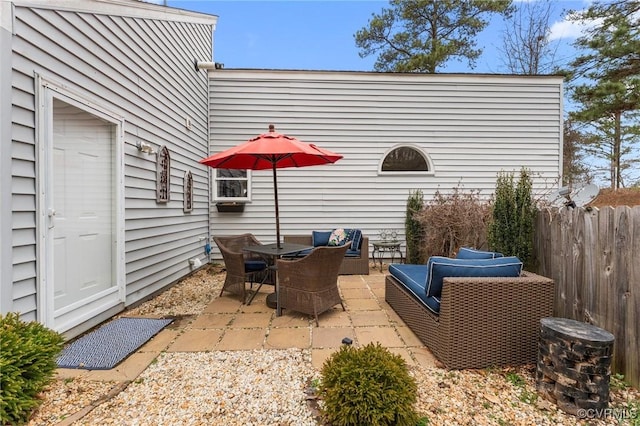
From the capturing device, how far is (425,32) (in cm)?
1108

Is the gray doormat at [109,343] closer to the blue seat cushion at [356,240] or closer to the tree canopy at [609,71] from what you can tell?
the blue seat cushion at [356,240]

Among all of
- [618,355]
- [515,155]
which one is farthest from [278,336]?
[515,155]

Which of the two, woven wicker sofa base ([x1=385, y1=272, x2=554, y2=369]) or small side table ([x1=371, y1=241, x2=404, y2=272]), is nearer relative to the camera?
woven wicker sofa base ([x1=385, y1=272, x2=554, y2=369])

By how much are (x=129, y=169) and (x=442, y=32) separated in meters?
11.2

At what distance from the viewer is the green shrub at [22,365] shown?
1635mm

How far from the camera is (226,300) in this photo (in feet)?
13.6

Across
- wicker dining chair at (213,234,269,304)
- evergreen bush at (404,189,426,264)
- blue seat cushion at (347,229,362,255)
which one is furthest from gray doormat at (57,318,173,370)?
evergreen bush at (404,189,426,264)

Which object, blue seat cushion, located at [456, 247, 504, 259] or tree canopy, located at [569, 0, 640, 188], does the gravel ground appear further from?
tree canopy, located at [569, 0, 640, 188]

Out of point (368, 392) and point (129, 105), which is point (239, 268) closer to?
point (129, 105)

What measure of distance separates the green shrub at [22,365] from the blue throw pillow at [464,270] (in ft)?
8.81

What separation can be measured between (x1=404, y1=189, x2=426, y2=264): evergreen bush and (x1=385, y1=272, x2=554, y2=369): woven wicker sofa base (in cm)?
353

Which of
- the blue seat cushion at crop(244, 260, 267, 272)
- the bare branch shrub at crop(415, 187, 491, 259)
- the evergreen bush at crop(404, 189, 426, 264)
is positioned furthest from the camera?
the evergreen bush at crop(404, 189, 426, 264)

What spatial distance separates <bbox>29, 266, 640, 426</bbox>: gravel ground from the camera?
185 cm

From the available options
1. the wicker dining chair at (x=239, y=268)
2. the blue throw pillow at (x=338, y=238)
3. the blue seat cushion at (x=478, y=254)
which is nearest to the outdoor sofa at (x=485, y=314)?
the blue seat cushion at (x=478, y=254)
